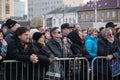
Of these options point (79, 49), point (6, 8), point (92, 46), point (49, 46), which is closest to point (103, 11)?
point (6, 8)

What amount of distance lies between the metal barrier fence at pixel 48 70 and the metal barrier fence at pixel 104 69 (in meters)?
0.29

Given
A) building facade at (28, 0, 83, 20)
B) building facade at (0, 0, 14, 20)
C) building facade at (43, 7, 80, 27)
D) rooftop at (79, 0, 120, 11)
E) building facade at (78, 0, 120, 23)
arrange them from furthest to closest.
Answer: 1. building facade at (28, 0, 83, 20)
2. building facade at (43, 7, 80, 27)
3. building facade at (0, 0, 14, 20)
4. building facade at (78, 0, 120, 23)
5. rooftop at (79, 0, 120, 11)

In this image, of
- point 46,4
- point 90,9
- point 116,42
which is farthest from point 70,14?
point 116,42

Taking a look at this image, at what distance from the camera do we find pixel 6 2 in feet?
363

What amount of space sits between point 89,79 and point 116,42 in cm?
110

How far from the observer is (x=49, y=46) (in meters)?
8.59

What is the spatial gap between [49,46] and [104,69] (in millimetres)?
1405

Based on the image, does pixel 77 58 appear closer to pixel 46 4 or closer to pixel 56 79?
pixel 56 79

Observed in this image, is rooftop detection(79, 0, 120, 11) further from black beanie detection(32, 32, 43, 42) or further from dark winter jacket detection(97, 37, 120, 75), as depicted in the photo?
black beanie detection(32, 32, 43, 42)

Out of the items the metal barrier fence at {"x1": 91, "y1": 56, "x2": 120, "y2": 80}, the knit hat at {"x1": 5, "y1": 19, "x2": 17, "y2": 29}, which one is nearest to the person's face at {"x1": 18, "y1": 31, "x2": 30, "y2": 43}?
the metal barrier fence at {"x1": 91, "y1": 56, "x2": 120, "y2": 80}

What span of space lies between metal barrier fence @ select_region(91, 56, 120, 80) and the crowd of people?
2cm

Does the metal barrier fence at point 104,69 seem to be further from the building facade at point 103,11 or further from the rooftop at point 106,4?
the rooftop at point 106,4

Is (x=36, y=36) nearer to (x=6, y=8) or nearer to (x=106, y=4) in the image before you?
(x=106, y=4)

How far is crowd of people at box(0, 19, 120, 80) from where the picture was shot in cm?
781
